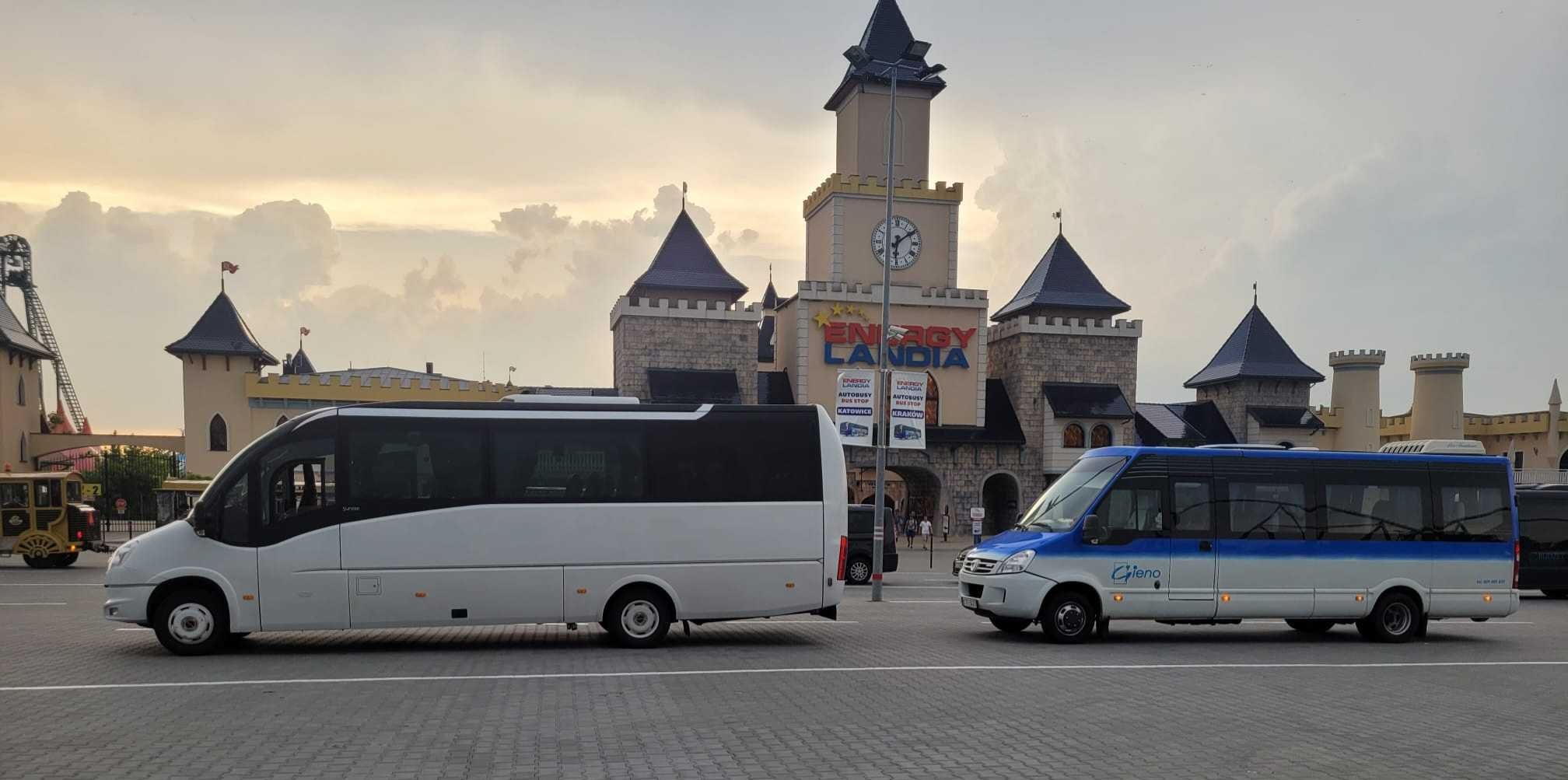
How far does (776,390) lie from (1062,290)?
1361 centimetres

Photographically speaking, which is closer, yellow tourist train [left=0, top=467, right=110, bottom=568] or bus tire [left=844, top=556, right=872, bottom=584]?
bus tire [left=844, top=556, right=872, bottom=584]

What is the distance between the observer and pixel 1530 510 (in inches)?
887

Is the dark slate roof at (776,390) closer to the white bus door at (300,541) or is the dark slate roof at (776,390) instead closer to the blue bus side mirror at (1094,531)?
the blue bus side mirror at (1094,531)

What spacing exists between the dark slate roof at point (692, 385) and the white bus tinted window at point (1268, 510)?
27.0m

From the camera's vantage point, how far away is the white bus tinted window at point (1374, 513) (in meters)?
14.2

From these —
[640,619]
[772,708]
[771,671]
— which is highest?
[640,619]

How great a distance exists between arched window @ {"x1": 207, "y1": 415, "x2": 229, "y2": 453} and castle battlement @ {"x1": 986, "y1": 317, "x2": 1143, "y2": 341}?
99.2 feet

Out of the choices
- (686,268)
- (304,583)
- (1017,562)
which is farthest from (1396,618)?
(686,268)

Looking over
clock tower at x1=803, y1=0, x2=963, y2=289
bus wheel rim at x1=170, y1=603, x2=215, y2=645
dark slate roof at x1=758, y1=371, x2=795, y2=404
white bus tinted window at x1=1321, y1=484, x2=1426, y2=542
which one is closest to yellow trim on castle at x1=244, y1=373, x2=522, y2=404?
dark slate roof at x1=758, y1=371, x2=795, y2=404

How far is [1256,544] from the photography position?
1388 centimetres

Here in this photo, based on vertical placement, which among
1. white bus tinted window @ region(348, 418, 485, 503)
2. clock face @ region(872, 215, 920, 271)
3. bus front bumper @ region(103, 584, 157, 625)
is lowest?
bus front bumper @ region(103, 584, 157, 625)

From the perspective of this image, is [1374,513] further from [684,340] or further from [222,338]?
[222,338]

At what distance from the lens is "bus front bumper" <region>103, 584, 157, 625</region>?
449 inches

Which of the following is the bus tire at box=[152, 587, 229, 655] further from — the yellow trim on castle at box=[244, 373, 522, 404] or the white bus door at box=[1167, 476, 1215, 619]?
the yellow trim on castle at box=[244, 373, 522, 404]
